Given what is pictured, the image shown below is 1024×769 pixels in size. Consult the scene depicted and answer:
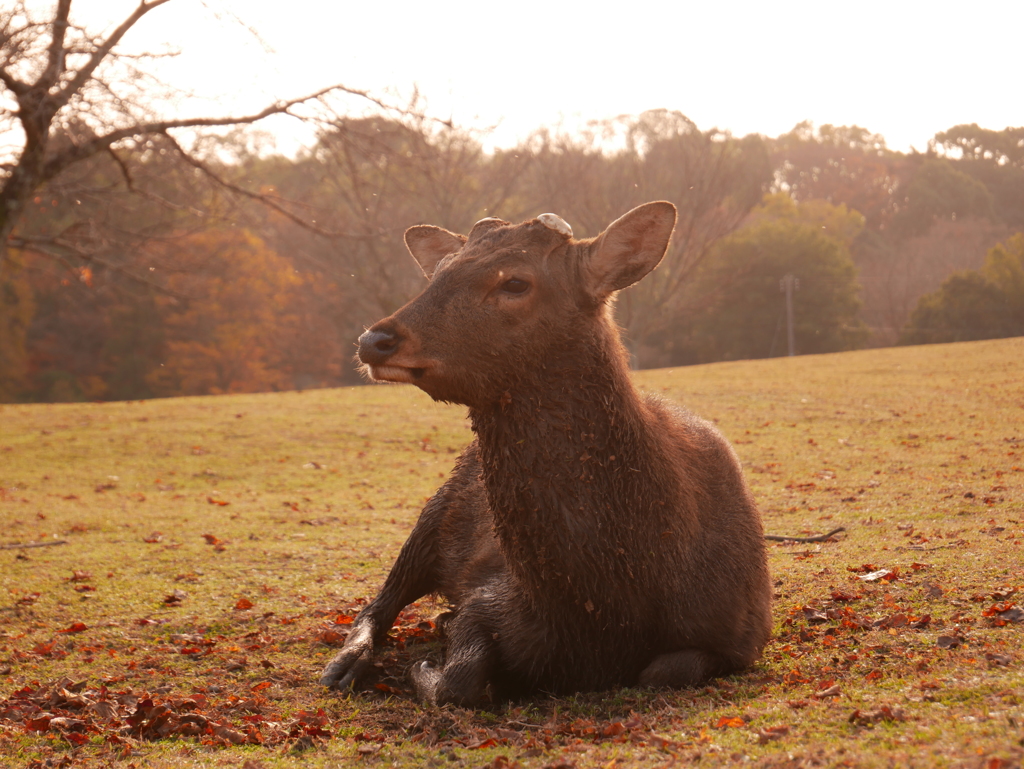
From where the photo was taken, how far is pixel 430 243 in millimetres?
5422

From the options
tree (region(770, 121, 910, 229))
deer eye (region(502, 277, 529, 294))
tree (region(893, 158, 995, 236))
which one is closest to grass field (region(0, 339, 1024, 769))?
deer eye (region(502, 277, 529, 294))

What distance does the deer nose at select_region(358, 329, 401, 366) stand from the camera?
3867 millimetres

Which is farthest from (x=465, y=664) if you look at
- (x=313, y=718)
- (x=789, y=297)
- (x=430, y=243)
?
(x=789, y=297)

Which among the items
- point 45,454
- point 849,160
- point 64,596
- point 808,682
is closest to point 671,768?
point 808,682

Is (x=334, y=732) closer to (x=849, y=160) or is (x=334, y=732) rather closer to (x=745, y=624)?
(x=745, y=624)

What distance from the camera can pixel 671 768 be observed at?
3.02m

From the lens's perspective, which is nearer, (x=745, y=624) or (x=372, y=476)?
(x=745, y=624)

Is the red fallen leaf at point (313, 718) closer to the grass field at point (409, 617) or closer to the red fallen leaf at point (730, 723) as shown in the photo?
the grass field at point (409, 617)

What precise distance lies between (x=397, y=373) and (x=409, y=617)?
3.08m

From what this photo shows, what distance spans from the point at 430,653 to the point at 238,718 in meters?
1.44

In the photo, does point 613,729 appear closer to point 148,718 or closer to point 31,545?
point 148,718

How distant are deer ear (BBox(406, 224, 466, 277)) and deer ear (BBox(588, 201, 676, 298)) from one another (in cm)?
119

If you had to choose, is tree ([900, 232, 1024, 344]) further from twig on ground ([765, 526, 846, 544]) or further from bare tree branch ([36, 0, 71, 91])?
bare tree branch ([36, 0, 71, 91])

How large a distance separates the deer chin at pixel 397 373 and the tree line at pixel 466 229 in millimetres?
9478
